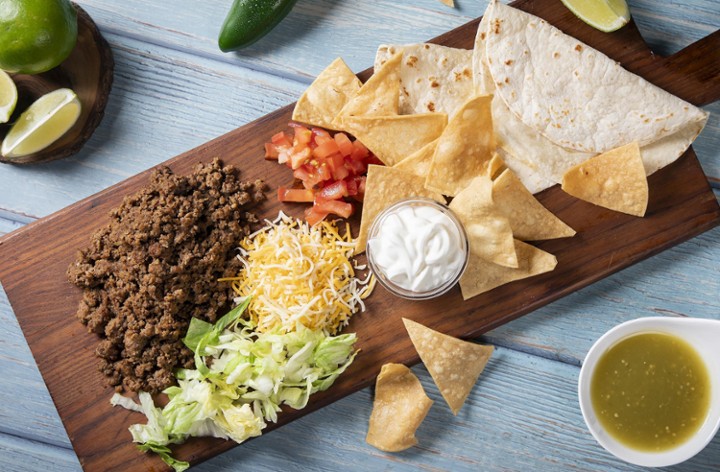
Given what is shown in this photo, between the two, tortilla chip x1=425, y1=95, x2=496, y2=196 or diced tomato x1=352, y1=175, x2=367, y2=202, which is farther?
diced tomato x1=352, y1=175, x2=367, y2=202

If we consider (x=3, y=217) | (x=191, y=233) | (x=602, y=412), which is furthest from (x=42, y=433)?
(x=602, y=412)

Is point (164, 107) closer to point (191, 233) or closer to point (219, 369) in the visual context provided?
point (191, 233)

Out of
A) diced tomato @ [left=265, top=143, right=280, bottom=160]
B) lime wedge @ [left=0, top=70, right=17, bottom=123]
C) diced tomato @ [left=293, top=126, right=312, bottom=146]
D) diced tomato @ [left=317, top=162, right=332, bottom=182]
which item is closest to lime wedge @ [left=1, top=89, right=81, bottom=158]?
lime wedge @ [left=0, top=70, right=17, bottom=123]

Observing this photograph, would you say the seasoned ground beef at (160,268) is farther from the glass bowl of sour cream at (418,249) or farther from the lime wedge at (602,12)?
the lime wedge at (602,12)

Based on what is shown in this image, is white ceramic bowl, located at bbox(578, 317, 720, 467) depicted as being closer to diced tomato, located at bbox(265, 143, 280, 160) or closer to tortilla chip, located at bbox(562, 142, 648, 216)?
tortilla chip, located at bbox(562, 142, 648, 216)

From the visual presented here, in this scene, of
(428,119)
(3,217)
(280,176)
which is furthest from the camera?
(3,217)

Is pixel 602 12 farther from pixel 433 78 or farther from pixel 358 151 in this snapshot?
pixel 358 151
